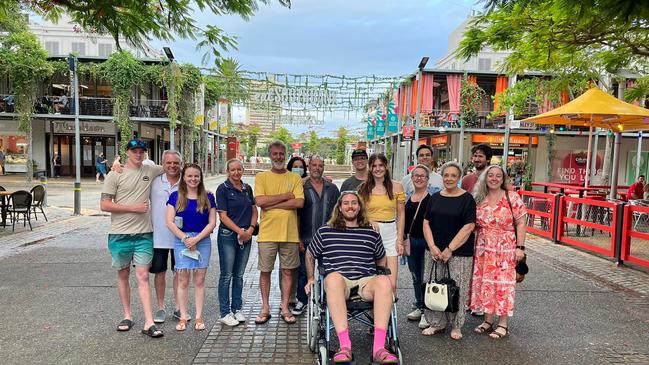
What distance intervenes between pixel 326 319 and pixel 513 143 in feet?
86.8

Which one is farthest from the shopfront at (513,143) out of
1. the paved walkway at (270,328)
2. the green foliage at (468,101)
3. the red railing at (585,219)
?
the paved walkway at (270,328)

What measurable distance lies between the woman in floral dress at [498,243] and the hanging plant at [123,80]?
23.0 meters

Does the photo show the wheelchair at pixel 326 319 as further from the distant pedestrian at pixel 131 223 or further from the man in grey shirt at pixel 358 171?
the distant pedestrian at pixel 131 223

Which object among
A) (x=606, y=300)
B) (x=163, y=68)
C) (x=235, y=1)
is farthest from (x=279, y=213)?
(x=163, y=68)

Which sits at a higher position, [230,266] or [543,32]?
[543,32]

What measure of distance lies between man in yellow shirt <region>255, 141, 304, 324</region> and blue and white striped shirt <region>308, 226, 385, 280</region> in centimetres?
58

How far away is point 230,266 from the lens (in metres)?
4.50

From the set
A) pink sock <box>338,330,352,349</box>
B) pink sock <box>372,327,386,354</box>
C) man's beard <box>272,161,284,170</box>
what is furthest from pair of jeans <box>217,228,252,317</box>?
pink sock <box>372,327,386,354</box>

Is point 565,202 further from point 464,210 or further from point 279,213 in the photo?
point 279,213

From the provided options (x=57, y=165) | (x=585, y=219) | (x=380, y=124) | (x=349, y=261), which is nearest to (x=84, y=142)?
(x=57, y=165)

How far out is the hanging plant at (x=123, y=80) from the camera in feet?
79.7

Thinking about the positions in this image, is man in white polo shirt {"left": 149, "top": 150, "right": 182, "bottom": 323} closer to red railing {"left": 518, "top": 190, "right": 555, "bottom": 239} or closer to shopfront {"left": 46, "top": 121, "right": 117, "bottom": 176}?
red railing {"left": 518, "top": 190, "right": 555, "bottom": 239}

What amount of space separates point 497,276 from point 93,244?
286 inches

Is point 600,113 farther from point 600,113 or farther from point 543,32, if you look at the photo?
point 543,32
